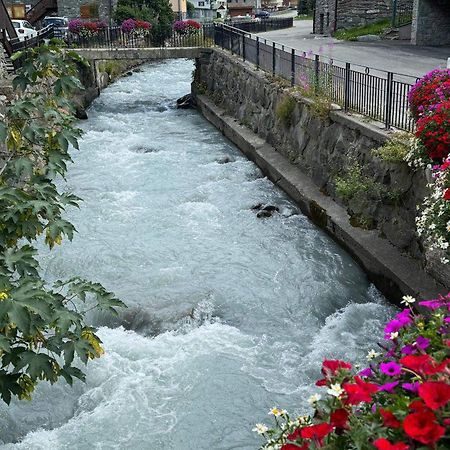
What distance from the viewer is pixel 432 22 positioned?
25.5 meters

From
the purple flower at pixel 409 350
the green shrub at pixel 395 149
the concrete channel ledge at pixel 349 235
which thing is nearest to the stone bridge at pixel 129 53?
the concrete channel ledge at pixel 349 235

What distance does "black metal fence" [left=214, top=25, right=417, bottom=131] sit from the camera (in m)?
10.3

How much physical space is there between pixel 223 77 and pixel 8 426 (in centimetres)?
1742

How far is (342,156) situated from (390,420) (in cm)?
942

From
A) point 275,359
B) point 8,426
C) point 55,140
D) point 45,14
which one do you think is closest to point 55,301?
point 55,140

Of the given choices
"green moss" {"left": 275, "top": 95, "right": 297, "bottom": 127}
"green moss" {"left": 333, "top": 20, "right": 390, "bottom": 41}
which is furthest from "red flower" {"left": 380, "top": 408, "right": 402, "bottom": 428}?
"green moss" {"left": 333, "top": 20, "right": 390, "bottom": 41}

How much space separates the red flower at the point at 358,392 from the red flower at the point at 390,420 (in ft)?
0.28

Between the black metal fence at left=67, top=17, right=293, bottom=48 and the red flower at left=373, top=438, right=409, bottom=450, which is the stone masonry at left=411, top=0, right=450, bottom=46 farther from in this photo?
the red flower at left=373, top=438, right=409, bottom=450

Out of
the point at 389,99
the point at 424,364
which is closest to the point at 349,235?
the point at 389,99

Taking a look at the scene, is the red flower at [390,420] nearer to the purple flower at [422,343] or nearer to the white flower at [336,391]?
the white flower at [336,391]

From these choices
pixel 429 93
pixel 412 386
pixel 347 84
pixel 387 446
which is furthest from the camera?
pixel 347 84

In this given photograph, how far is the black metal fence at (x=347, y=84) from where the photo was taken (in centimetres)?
1030

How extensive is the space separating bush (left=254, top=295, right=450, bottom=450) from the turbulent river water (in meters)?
3.67

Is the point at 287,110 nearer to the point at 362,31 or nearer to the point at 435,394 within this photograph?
the point at 435,394
